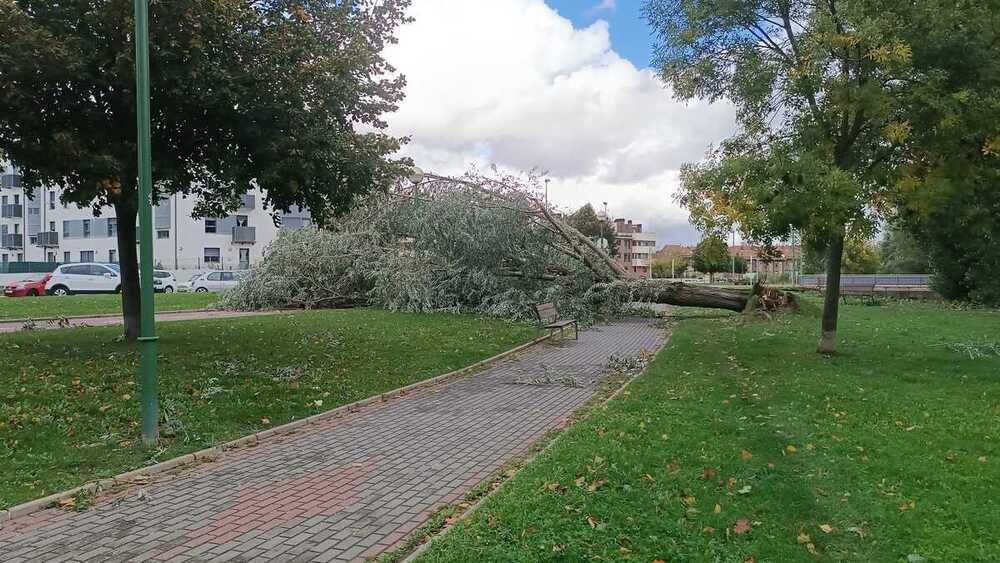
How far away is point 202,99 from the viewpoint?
8.88 meters

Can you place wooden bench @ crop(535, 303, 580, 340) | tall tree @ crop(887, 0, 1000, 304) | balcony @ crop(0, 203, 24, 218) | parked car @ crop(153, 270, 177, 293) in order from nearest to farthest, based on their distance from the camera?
tall tree @ crop(887, 0, 1000, 304)
wooden bench @ crop(535, 303, 580, 340)
parked car @ crop(153, 270, 177, 293)
balcony @ crop(0, 203, 24, 218)

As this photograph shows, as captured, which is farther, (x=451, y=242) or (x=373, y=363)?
(x=451, y=242)

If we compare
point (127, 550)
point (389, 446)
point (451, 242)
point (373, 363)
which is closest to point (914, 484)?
point (389, 446)

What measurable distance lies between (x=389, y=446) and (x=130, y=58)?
579 centimetres

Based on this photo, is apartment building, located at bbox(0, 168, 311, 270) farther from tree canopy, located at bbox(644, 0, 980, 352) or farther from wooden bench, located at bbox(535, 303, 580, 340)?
tree canopy, located at bbox(644, 0, 980, 352)

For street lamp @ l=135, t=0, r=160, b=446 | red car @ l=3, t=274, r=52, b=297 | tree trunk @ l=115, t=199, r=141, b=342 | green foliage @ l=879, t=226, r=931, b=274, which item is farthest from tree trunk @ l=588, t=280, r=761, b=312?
green foliage @ l=879, t=226, r=931, b=274

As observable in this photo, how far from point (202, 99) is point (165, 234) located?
53339 millimetres

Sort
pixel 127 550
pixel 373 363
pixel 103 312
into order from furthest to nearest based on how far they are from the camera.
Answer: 1. pixel 103 312
2. pixel 373 363
3. pixel 127 550

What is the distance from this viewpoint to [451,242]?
19797mm

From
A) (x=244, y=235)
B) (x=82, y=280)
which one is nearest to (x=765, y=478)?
(x=82, y=280)

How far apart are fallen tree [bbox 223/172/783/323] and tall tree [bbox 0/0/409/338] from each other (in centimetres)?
835

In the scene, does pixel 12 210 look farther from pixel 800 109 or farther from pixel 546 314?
pixel 800 109

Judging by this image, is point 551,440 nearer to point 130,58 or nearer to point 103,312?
point 130,58

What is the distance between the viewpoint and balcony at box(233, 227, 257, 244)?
57.4 m
